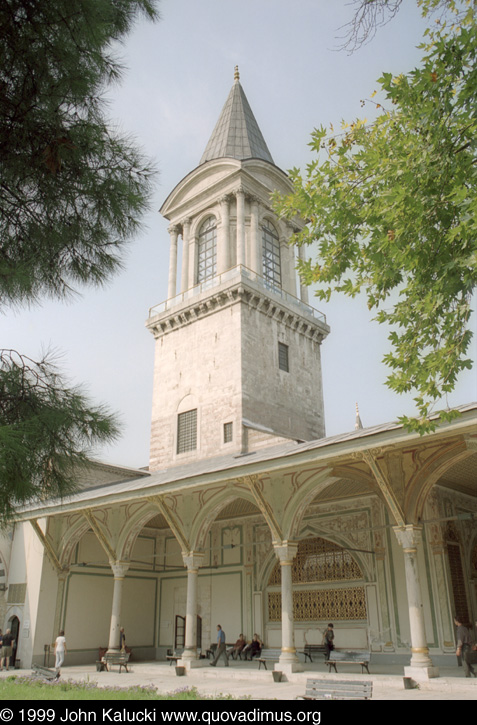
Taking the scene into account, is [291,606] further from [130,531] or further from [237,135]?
[237,135]

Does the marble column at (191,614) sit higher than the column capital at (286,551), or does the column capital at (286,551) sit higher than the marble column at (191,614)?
the column capital at (286,551)

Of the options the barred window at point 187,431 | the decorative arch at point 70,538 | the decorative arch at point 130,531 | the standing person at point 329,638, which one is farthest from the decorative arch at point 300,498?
the barred window at point 187,431

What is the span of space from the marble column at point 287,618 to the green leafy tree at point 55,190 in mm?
8710

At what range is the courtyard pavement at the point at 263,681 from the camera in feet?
30.5

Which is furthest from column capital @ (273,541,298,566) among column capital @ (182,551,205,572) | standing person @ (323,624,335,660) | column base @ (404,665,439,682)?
column base @ (404,665,439,682)

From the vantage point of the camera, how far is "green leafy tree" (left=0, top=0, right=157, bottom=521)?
4.55 meters

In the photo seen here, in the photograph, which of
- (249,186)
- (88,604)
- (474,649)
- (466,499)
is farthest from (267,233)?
(474,649)

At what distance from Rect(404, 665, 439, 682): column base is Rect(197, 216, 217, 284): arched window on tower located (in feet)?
57.1

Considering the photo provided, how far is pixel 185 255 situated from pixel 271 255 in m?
3.68

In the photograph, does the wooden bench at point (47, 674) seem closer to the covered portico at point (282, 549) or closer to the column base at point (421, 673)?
the covered portico at point (282, 549)

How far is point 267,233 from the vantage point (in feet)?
83.9

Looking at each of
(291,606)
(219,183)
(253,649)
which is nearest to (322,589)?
(253,649)

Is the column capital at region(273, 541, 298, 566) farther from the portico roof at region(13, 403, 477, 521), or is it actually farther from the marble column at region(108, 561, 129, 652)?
the marble column at region(108, 561, 129, 652)
